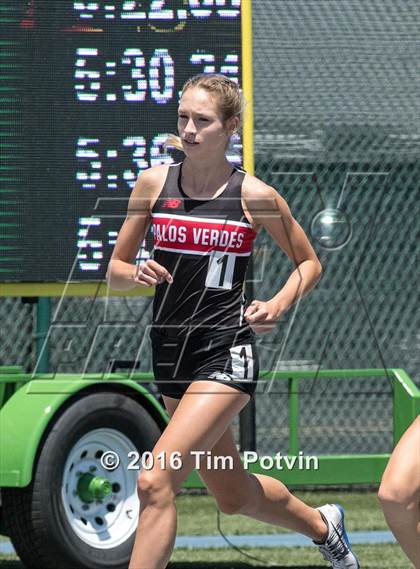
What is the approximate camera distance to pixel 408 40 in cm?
874

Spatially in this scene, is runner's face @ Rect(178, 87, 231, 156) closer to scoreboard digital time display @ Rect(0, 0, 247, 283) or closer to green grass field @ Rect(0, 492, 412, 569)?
scoreboard digital time display @ Rect(0, 0, 247, 283)

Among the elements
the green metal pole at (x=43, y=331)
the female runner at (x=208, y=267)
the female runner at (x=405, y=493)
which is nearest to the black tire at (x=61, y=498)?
the green metal pole at (x=43, y=331)

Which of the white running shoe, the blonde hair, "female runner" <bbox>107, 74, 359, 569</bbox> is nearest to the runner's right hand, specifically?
"female runner" <bbox>107, 74, 359, 569</bbox>

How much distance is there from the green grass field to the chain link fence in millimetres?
401

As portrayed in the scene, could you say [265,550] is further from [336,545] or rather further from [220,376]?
[220,376]

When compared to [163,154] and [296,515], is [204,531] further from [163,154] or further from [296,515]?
[296,515]

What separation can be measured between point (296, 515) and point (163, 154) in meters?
2.14

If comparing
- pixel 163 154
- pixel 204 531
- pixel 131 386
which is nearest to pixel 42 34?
pixel 163 154

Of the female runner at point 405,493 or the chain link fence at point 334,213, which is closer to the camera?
the female runner at point 405,493

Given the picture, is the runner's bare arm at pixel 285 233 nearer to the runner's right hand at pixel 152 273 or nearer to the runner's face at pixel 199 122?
the runner's face at pixel 199 122

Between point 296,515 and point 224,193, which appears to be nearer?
point 224,193

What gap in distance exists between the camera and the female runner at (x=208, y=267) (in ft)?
16.4

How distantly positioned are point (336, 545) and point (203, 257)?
1340 millimetres

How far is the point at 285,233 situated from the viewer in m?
5.25
